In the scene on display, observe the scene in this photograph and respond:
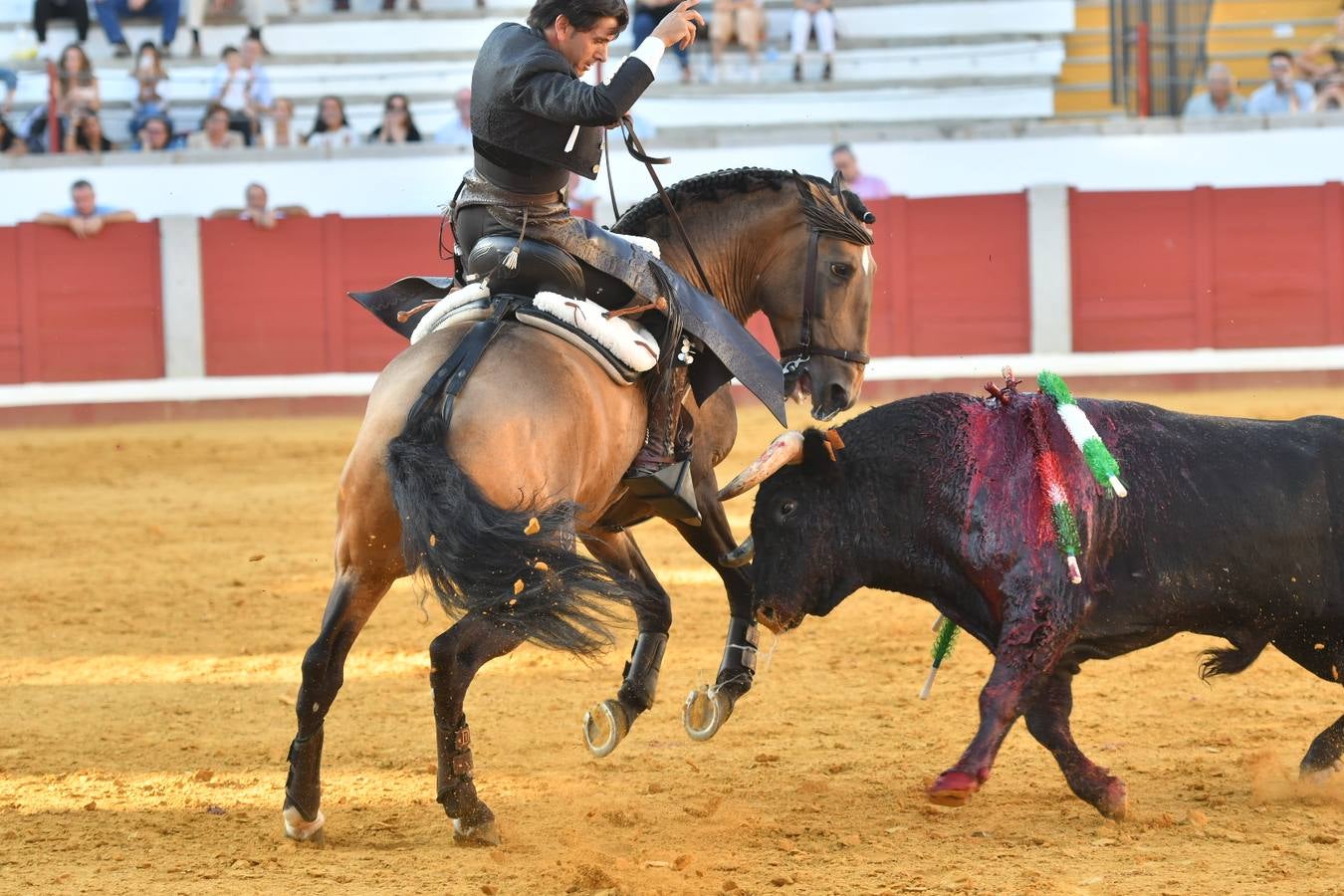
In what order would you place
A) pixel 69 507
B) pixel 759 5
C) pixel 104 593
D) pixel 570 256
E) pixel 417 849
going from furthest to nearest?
1. pixel 759 5
2. pixel 69 507
3. pixel 104 593
4. pixel 570 256
5. pixel 417 849

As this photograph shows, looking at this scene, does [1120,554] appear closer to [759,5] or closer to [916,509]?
[916,509]

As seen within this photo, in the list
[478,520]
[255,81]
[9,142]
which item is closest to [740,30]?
[255,81]

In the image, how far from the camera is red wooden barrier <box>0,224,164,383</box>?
39.0 ft

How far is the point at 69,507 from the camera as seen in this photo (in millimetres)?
8484

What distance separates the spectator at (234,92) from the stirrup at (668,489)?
389 inches

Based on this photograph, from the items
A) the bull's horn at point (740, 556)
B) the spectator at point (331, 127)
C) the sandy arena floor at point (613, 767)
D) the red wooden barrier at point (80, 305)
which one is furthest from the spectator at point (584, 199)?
the bull's horn at point (740, 556)

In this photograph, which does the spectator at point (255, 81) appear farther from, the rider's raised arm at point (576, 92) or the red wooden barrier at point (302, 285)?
the rider's raised arm at point (576, 92)

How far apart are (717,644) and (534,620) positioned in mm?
2330

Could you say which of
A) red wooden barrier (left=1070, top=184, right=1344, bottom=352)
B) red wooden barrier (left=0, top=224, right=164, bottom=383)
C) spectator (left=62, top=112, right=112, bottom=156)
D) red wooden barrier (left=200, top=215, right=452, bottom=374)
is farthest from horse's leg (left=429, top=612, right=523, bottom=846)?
spectator (left=62, top=112, right=112, bottom=156)

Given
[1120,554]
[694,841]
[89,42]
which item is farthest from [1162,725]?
[89,42]

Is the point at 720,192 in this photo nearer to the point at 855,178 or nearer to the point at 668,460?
the point at 668,460

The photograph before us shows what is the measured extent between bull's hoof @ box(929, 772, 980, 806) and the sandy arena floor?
0.45 feet

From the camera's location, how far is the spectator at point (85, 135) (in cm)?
1266

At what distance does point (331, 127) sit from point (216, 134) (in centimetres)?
87
